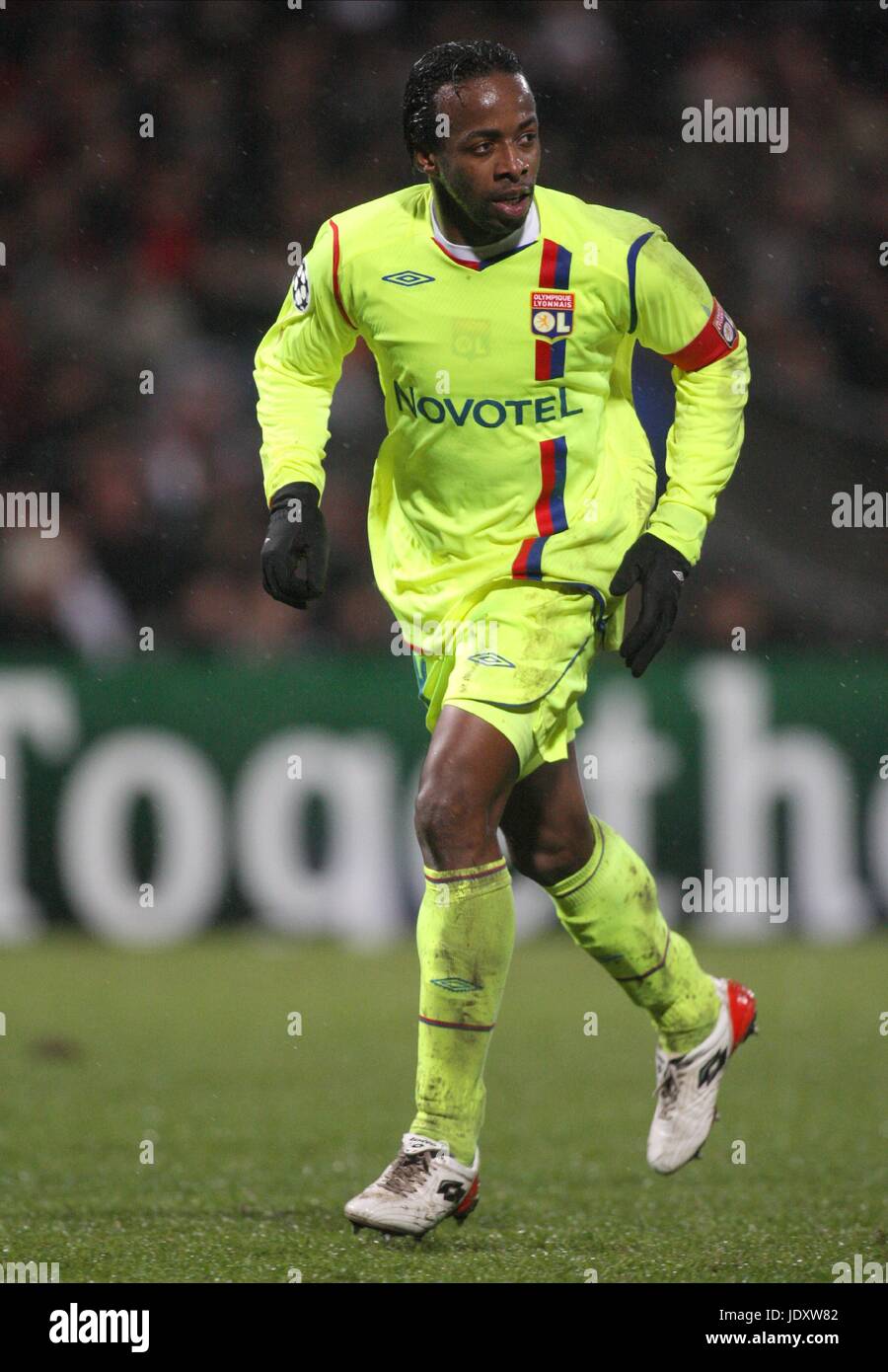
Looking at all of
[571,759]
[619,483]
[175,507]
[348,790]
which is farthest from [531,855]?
[175,507]

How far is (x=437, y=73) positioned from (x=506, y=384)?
557 millimetres

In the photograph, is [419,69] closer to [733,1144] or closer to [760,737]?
[733,1144]

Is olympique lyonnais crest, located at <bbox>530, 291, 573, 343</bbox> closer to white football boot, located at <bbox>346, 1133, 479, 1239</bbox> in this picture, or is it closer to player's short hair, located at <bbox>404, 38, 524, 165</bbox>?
player's short hair, located at <bbox>404, 38, 524, 165</bbox>

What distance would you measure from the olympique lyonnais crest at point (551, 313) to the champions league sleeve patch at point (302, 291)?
1.39 feet

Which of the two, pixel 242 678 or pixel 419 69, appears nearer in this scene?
pixel 419 69

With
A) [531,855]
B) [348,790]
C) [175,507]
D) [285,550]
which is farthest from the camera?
[175,507]

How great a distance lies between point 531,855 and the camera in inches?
159

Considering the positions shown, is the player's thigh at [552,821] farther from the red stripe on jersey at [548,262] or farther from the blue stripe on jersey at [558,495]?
the red stripe on jersey at [548,262]

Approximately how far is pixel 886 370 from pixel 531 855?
5967 mm

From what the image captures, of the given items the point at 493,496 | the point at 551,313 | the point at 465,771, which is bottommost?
the point at 465,771

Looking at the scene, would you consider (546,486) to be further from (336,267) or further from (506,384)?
(336,267)

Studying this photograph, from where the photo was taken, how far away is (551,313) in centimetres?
383

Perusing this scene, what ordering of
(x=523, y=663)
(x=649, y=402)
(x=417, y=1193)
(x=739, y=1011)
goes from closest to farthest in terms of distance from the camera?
(x=417, y=1193) → (x=523, y=663) → (x=739, y=1011) → (x=649, y=402)

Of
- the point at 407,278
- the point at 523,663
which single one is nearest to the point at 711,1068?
the point at 523,663
